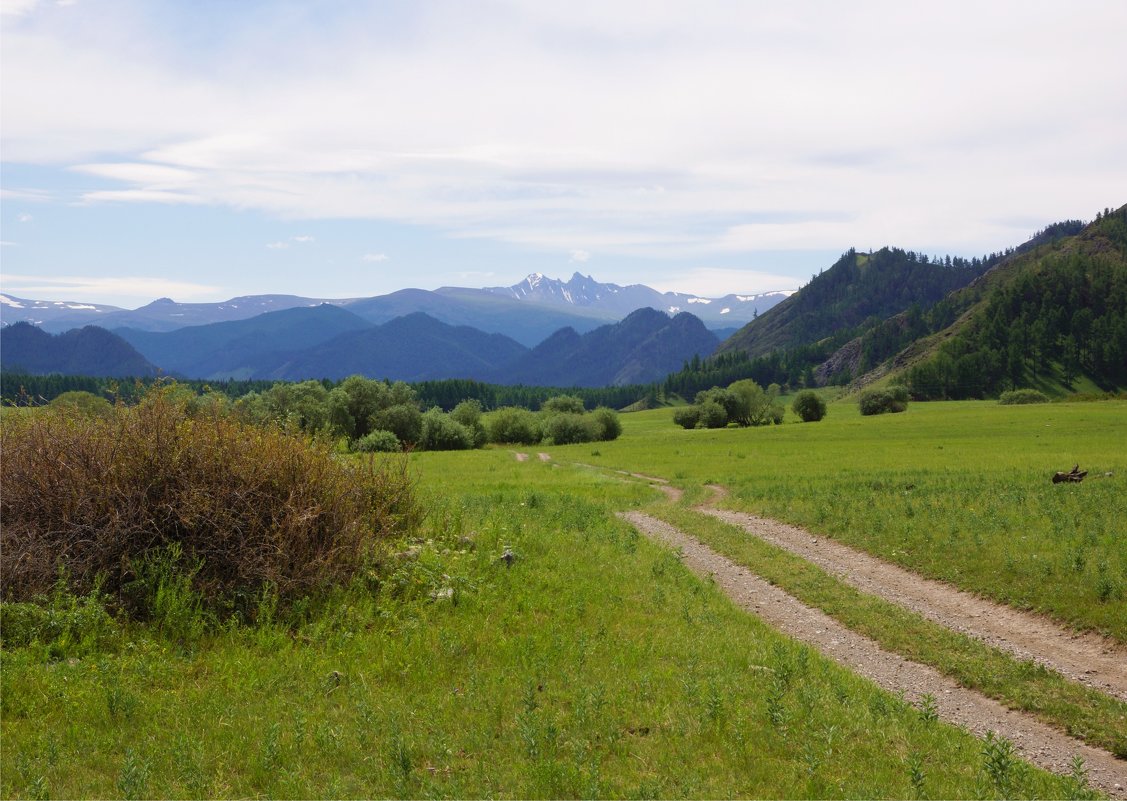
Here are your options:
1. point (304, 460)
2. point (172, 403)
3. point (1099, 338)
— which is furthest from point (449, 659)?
point (1099, 338)

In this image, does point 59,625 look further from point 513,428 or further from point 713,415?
point 713,415

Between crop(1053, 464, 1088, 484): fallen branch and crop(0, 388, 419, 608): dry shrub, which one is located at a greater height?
crop(0, 388, 419, 608): dry shrub

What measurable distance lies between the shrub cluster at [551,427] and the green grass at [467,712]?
8795 cm

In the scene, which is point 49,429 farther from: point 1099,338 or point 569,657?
point 1099,338

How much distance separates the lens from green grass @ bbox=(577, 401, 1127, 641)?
17.5 m

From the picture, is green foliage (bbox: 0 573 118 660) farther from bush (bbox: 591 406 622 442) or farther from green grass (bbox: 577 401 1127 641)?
bush (bbox: 591 406 622 442)

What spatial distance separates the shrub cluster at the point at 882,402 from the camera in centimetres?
13575

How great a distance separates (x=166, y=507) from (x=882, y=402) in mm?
140751

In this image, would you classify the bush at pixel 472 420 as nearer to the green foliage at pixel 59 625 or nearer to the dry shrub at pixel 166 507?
the dry shrub at pixel 166 507

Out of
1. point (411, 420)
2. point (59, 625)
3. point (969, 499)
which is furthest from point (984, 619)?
point (411, 420)

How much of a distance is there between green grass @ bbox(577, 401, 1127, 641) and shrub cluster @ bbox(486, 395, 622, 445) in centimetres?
2902

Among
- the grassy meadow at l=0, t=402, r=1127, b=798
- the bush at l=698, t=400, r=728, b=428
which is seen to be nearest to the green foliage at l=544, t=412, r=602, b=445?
the bush at l=698, t=400, r=728, b=428

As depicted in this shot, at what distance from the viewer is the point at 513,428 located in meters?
105

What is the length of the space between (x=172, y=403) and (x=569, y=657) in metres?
9.69
